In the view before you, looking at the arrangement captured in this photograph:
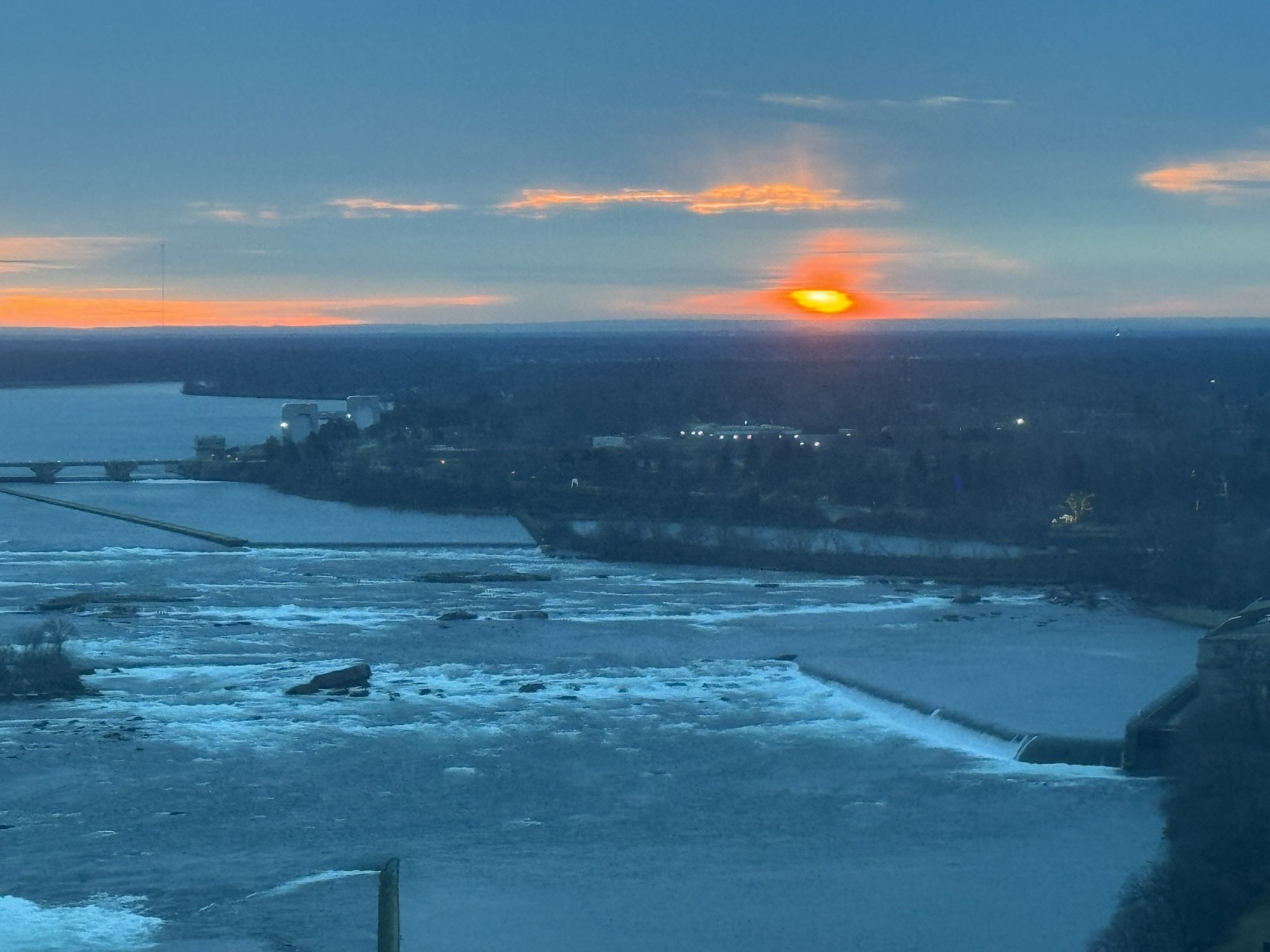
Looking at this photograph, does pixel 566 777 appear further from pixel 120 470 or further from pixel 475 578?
pixel 120 470

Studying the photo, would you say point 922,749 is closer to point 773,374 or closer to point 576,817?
point 576,817

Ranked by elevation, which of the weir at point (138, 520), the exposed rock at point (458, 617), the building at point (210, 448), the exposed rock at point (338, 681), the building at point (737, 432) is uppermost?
the building at point (737, 432)

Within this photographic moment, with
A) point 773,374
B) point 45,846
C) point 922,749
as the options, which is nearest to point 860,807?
point 922,749

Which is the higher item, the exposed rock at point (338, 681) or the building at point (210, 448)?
the building at point (210, 448)

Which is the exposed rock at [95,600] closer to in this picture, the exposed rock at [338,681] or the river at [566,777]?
the river at [566,777]

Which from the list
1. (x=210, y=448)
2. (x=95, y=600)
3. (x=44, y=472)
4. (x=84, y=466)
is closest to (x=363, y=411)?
(x=210, y=448)

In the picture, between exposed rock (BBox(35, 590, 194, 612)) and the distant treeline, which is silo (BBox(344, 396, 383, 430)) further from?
exposed rock (BBox(35, 590, 194, 612))

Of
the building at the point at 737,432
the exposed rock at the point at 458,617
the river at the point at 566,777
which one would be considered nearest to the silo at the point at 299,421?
the building at the point at 737,432
